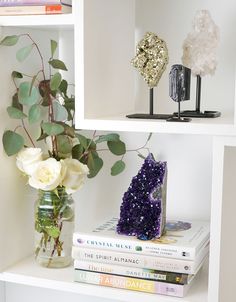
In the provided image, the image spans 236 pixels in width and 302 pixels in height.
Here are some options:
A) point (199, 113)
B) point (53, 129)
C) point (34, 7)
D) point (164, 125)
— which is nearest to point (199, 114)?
→ point (199, 113)

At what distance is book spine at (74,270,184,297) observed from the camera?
1.32m

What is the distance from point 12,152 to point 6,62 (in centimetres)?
A: 21

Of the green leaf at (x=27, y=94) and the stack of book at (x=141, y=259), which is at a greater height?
the green leaf at (x=27, y=94)

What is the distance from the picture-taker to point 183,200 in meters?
1.58

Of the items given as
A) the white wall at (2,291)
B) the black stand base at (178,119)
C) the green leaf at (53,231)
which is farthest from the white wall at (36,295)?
the black stand base at (178,119)

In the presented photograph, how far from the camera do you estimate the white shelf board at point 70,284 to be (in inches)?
52.4

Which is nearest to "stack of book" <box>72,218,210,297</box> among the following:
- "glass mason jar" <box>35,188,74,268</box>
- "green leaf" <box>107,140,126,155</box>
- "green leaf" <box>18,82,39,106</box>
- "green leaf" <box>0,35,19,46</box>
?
"glass mason jar" <box>35,188,74,268</box>

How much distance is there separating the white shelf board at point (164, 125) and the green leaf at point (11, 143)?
191 millimetres

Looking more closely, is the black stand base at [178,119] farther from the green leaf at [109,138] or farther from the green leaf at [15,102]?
the green leaf at [15,102]

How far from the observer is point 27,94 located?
4.69 ft

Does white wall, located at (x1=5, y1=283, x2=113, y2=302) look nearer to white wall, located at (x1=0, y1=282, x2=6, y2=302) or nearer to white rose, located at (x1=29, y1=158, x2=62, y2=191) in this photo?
white wall, located at (x1=0, y1=282, x2=6, y2=302)

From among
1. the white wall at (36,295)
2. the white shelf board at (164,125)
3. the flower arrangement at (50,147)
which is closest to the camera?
the white shelf board at (164,125)

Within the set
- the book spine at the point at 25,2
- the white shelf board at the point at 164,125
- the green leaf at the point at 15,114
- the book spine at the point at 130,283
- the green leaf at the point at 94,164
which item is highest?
the book spine at the point at 25,2

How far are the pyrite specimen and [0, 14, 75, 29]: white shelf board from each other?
160 mm
